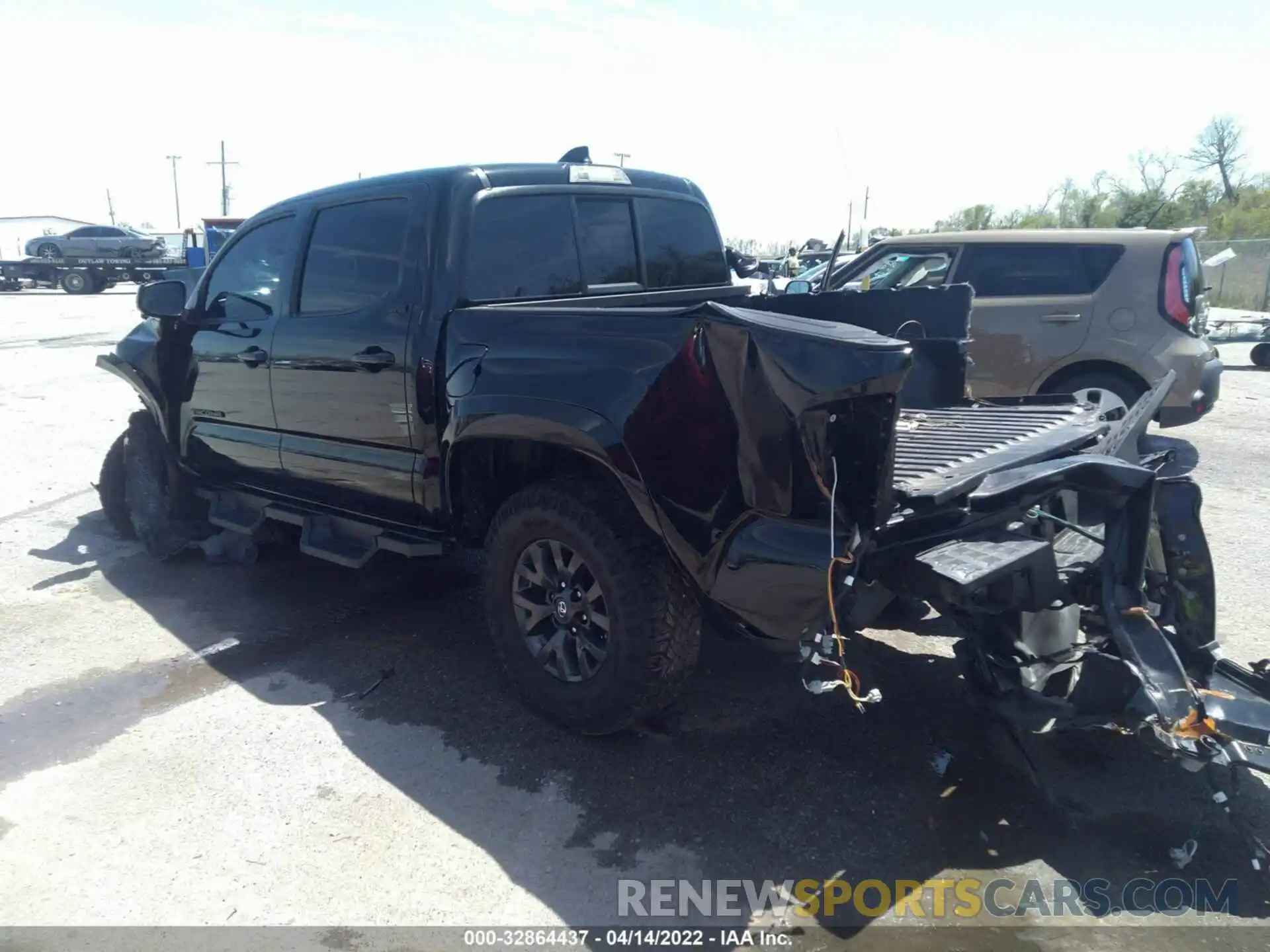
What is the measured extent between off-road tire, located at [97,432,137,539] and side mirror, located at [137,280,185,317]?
1384 mm

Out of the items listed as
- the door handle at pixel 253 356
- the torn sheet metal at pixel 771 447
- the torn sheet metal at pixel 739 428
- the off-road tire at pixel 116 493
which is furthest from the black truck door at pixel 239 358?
the torn sheet metal at pixel 771 447

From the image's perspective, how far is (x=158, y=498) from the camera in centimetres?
572

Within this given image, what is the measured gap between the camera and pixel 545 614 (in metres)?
3.56

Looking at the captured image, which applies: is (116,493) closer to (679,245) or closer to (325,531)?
(325,531)

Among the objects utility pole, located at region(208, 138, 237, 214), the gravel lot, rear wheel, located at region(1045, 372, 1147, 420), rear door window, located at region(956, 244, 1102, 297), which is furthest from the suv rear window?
utility pole, located at region(208, 138, 237, 214)

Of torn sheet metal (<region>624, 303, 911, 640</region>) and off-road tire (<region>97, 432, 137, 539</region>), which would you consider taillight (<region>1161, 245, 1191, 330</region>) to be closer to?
torn sheet metal (<region>624, 303, 911, 640</region>)

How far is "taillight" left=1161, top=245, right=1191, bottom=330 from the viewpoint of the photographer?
7.17 meters

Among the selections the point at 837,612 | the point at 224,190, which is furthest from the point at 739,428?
the point at 224,190

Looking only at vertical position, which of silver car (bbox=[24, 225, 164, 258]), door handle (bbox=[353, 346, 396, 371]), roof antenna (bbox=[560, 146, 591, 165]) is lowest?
door handle (bbox=[353, 346, 396, 371])

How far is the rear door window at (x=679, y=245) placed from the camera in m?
4.70

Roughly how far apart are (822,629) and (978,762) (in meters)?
1.08

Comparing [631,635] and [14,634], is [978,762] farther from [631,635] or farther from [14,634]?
[14,634]

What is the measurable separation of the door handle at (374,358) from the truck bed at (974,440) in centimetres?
212

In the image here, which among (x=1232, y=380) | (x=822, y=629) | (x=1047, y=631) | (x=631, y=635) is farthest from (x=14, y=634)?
(x=1232, y=380)
